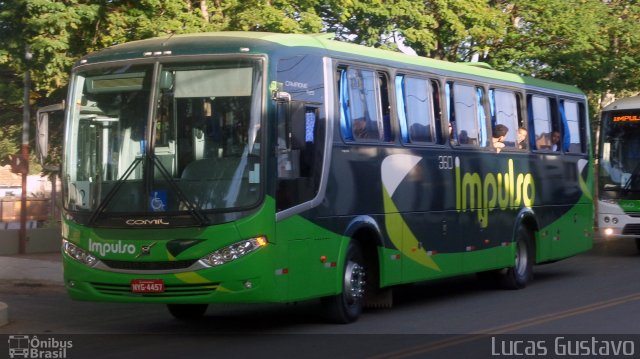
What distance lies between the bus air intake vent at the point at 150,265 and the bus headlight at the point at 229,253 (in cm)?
16

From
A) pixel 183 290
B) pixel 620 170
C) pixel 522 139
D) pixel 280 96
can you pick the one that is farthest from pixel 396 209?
pixel 620 170

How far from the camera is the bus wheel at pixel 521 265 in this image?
17.4 meters

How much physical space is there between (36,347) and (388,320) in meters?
4.30

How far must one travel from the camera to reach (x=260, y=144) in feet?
36.9

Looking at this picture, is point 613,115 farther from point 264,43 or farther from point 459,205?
point 264,43

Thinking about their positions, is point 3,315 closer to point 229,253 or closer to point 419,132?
point 229,253

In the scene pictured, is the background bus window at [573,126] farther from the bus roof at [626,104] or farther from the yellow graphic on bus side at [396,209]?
the yellow graphic on bus side at [396,209]

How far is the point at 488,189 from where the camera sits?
54.3 feet

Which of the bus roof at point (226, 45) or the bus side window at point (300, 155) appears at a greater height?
the bus roof at point (226, 45)

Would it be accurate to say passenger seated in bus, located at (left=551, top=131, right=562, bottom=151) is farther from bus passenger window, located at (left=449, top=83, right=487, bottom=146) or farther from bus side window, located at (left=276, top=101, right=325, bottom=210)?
bus side window, located at (left=276, top=101, right=325, bottom=210)

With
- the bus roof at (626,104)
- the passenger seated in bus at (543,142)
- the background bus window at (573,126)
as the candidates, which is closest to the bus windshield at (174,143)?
the passenger seated in bus at (543,142)

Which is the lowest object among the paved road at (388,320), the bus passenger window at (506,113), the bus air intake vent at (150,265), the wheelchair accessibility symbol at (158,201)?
the paved road at (388,320)

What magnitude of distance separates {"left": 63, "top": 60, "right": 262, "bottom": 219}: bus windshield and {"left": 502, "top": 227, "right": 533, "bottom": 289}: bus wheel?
7.33 m

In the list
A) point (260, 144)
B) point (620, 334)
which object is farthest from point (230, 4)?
point (620, 334)
